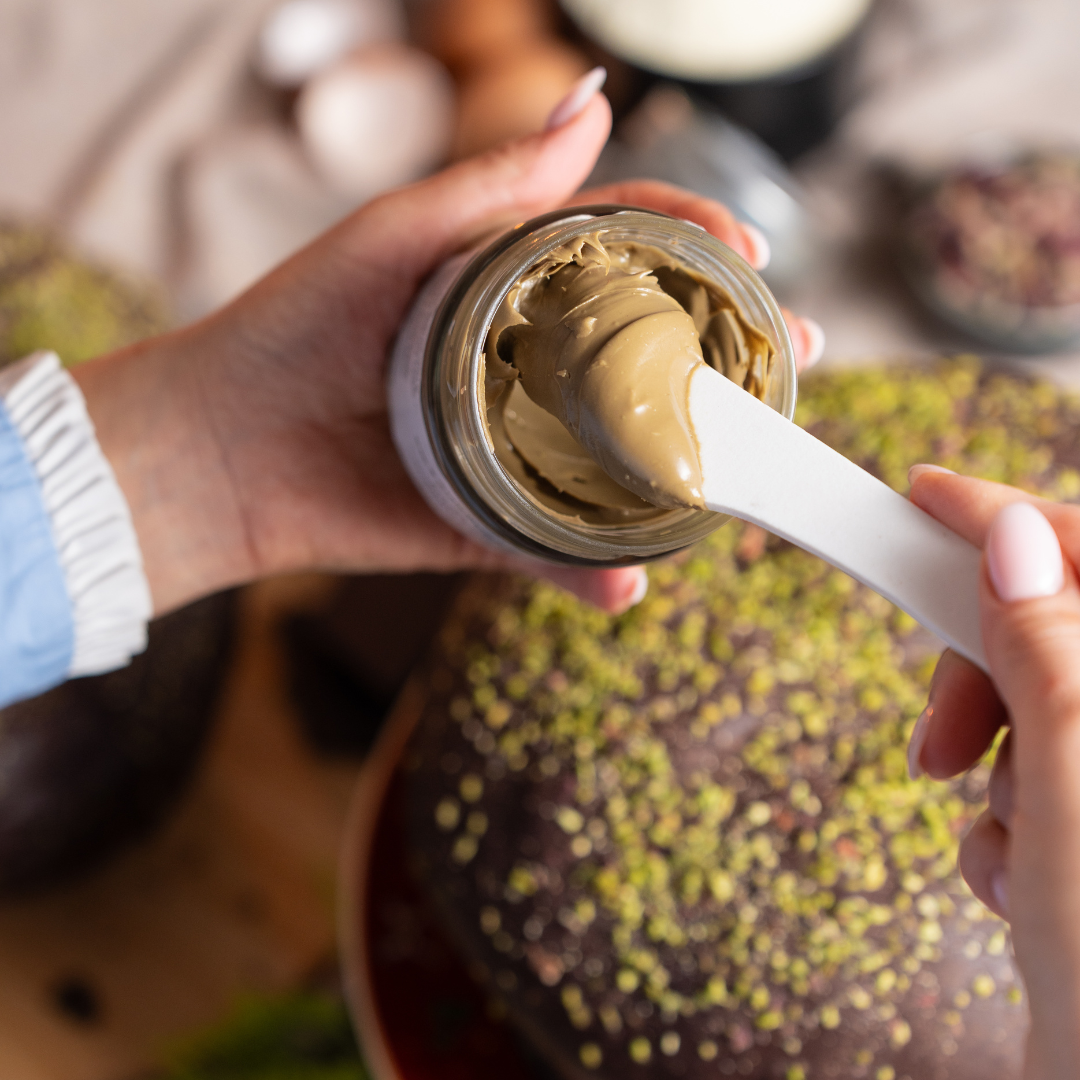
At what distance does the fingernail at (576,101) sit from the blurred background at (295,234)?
51 cm

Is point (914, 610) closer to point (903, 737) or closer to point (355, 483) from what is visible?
point (903, 737)

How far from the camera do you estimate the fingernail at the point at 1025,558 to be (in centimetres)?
36

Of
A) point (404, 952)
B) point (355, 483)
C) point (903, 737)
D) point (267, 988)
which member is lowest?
point (267, 988)

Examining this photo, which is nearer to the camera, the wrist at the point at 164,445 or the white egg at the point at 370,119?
the wrist at the point at 164,445

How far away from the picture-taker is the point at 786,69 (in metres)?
1.12

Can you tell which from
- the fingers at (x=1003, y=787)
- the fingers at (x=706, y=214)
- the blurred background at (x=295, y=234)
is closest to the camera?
the fingers at (x=1003, y=787)

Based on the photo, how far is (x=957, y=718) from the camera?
43 cm

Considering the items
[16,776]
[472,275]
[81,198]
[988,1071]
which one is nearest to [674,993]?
[988,1071]

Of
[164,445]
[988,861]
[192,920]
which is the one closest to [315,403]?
[164,445]

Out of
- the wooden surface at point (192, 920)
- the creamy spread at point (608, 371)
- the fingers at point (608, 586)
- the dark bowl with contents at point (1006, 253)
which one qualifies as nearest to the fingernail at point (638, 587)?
the fingers at point (608, 586)

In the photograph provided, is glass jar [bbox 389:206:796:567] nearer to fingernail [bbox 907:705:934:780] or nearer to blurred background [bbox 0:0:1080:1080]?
fingernail [bbox 907:705:934:780]

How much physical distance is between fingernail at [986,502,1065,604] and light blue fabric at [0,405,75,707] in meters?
0.50

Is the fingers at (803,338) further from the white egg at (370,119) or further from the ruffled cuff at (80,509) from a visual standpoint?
the white egg at (370,119)

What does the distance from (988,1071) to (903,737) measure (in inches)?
7.9
